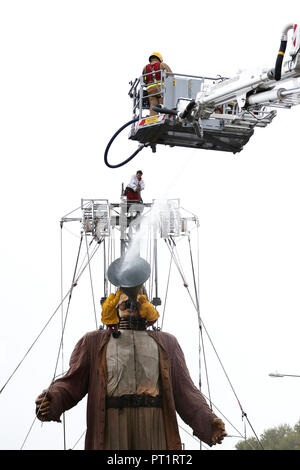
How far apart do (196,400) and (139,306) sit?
2.02 meters

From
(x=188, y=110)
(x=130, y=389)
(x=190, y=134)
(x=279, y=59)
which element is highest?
(x=279, y=59)

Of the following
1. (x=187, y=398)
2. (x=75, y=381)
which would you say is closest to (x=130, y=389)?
(x=75, y=381)

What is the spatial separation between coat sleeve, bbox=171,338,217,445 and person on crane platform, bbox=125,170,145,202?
10.1 ft

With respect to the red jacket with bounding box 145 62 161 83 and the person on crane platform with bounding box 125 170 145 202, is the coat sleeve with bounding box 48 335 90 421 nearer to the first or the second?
the person on crane platform with bounding box 125 170 145 202

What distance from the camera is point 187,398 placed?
1595 centimetres

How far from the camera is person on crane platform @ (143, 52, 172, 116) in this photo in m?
16.5

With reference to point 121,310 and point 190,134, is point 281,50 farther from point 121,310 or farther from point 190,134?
point 121,310

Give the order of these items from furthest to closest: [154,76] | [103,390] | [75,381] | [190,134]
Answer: [154,76]
[190,134]
[75,381]
[103,390]

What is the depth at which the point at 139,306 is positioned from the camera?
15.6m

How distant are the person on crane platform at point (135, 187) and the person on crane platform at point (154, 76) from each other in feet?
4.81

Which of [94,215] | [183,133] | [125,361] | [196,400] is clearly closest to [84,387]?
[125,361]

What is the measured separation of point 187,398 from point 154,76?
6012 mm

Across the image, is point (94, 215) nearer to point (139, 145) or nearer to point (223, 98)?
point (139, 145)

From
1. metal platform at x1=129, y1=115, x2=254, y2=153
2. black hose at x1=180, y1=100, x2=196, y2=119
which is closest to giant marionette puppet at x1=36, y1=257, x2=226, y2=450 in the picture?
metal platform at x1=129, y1=115, x2=254, y2=153
